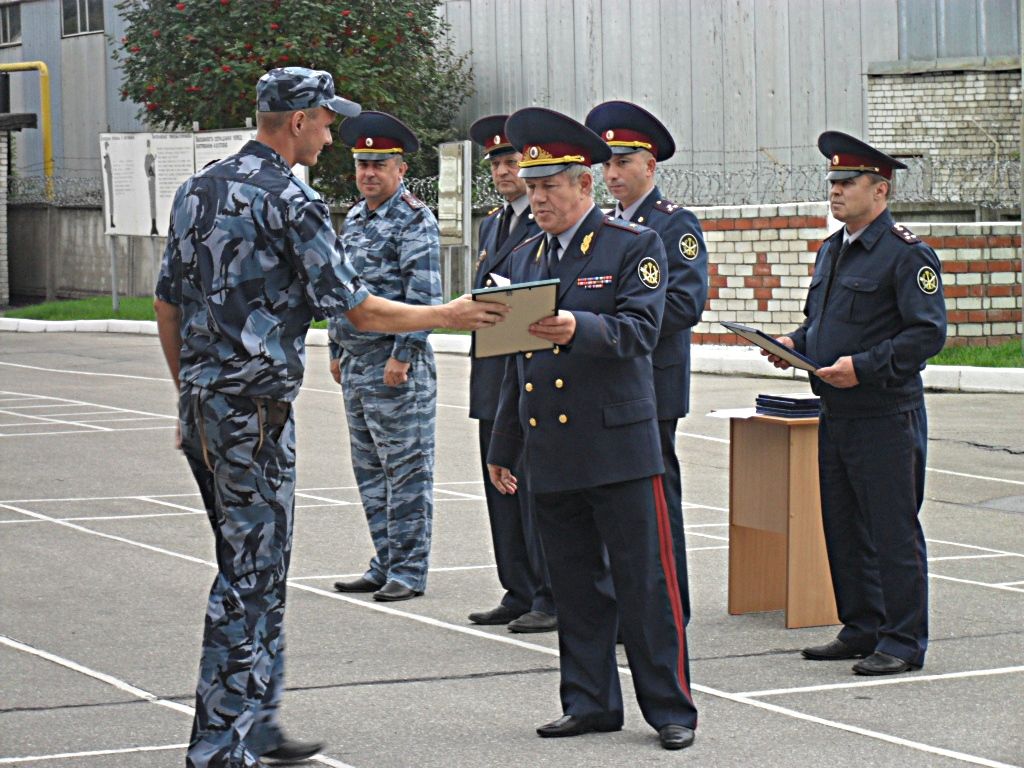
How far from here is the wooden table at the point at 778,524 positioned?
24.1 ft

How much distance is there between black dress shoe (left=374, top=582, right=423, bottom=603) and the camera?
7941mm

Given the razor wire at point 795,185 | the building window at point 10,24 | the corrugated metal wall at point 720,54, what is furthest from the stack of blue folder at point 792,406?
the building window at point 10,24

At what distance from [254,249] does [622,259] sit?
50.0 inches

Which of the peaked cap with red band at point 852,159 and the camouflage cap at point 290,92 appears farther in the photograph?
the peaked cap with red band at point 852,159

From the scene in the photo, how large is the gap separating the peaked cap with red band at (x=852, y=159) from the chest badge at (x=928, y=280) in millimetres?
440

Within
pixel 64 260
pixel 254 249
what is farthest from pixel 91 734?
pixel 64 260

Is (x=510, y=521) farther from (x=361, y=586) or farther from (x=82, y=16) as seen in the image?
(x=82, y=16)

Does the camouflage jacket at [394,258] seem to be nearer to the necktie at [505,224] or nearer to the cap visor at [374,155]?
the cap visor at [374,155]

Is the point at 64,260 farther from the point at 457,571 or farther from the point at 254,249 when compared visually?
the point at 254,249

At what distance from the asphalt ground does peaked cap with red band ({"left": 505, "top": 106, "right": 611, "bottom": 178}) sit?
6.16 ft

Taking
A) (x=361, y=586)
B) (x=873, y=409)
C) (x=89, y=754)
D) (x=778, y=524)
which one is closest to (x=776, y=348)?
(x=873, y=409)

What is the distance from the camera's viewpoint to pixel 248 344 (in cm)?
491

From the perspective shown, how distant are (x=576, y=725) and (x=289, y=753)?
0.95 metres

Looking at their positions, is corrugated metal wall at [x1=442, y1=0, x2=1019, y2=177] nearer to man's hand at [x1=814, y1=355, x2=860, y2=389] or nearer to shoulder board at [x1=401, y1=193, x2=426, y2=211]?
shoulder board at [x1=401, y1=193, x2=426, y2=211]
